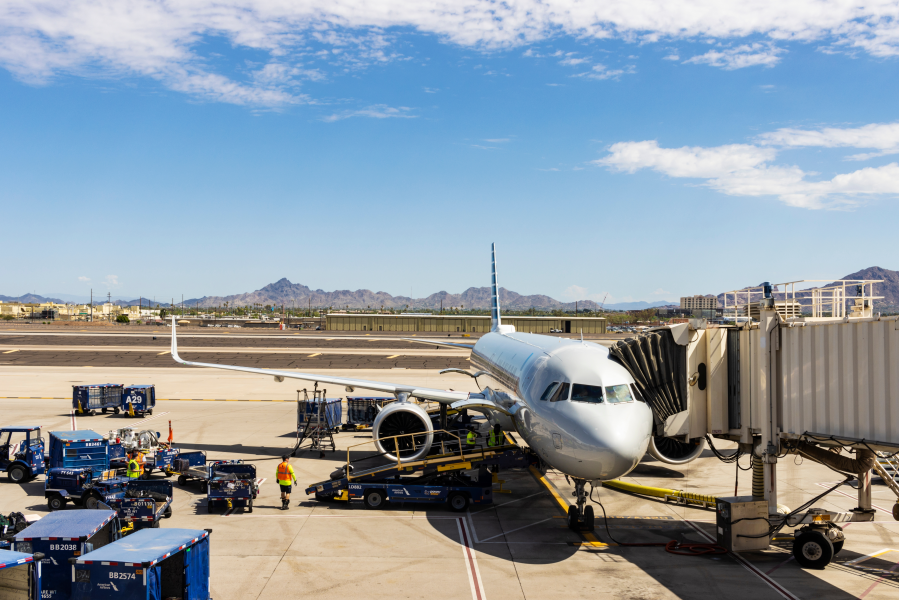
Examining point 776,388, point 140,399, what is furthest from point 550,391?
point 140,399

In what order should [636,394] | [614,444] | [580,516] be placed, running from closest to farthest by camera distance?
[614,444]
[636,394]
[580,516]

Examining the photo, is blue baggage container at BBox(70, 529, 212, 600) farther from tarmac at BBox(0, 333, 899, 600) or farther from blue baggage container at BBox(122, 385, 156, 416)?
blue baggage container at BBox(122, 385, 156, 416)

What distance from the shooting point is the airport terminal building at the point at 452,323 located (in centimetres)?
14775

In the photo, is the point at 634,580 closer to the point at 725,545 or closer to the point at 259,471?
the point at 725,545

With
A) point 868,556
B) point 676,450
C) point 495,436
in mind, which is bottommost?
point 868,556

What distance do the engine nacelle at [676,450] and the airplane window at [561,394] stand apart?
3503 mm

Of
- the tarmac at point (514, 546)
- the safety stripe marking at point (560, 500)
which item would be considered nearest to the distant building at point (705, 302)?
the tarmac at point (514, 546)

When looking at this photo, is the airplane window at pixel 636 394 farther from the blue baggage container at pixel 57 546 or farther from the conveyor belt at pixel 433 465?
the blue baggage container at pixel 57 546

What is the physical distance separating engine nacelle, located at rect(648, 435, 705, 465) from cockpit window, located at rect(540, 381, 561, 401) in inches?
137

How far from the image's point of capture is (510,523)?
724 inches

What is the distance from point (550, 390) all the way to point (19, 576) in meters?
11.8

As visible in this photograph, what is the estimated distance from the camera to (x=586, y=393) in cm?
1591

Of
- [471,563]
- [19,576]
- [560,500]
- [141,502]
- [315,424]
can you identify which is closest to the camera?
[19,576]

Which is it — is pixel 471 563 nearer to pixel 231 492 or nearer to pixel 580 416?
pixel 580 416
